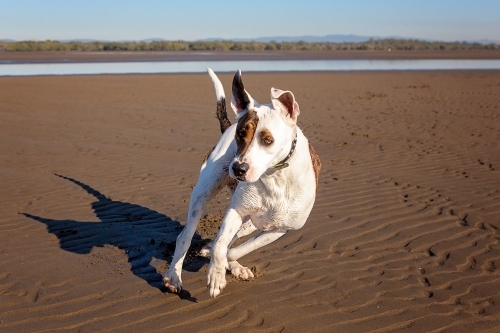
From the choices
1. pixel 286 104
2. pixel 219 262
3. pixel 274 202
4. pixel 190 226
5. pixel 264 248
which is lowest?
pixel 264 248

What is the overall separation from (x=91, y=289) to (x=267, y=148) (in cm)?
213

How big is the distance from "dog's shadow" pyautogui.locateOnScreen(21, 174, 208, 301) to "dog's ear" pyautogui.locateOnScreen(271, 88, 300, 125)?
5.94 ft

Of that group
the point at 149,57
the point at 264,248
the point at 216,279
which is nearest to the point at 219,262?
the point at 216,279

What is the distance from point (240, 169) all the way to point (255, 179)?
0.45 ft

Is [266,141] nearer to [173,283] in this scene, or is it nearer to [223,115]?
[173,283]

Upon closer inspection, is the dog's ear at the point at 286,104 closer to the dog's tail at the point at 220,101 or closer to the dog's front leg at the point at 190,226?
the dog's front leg at the point at 190,226

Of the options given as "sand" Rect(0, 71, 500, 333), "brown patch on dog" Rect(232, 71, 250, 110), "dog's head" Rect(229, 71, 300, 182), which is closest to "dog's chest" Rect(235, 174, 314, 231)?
"dog's head" Rect(229, 71, 300, 182)

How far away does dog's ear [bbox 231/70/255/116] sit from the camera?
4223 millimetres

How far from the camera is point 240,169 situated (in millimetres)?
3918

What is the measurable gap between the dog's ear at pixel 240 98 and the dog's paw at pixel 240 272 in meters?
1.59

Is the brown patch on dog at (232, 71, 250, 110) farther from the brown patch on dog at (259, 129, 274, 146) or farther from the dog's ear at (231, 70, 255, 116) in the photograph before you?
the brown patch on dog at (259, 129, 274, 146)

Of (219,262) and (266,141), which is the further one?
(219,262)

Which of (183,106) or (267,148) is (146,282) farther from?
(183,106)

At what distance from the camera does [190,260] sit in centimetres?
570
